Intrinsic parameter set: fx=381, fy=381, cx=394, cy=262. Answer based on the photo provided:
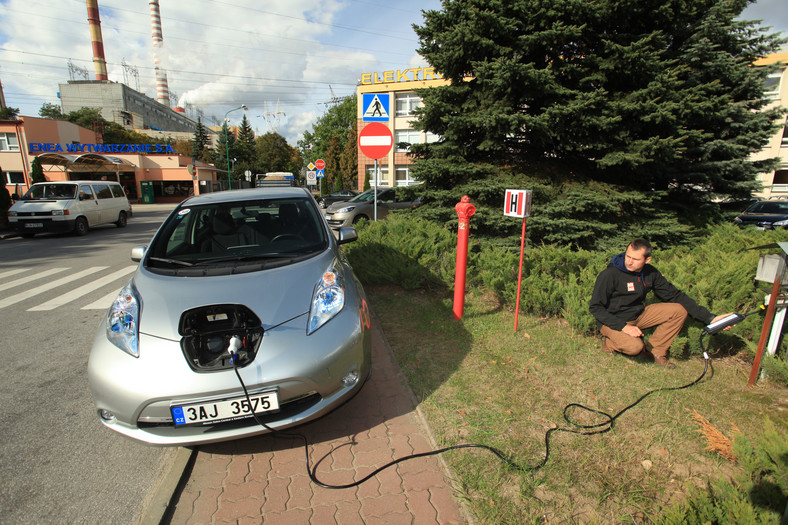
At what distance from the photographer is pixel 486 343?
13.6 ft

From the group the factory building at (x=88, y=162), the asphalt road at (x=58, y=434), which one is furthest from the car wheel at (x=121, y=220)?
→ the factory building at (x=88, y=162)

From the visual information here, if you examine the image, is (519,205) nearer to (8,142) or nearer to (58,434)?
(58,434)

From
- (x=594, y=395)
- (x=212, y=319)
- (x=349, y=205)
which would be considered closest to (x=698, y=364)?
(x=594, y=395)

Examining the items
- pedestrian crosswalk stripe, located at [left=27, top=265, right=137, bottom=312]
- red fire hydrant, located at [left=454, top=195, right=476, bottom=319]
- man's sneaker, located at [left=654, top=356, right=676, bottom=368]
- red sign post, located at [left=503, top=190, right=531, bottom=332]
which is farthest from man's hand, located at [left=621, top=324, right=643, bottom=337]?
pedestrian crosswalk stripe, located at [left=27, top=265, right=137, bottom=312]

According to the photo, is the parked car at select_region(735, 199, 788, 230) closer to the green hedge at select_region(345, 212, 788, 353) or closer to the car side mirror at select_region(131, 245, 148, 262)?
the green hedge at select_region(345, 212, 788, 353)

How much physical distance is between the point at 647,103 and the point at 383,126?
4.46 metres

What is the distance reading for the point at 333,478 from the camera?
237cm

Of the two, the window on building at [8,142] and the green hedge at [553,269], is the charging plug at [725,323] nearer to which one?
the green hedge at [553,269]

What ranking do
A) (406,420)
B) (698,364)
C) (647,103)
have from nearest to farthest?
1. (406,420)
2. (698,364)
3. (647,103)

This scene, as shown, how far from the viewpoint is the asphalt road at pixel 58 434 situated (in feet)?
7.36

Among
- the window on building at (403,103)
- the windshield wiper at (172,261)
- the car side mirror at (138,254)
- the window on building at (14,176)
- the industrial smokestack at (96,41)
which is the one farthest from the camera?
the industrial smokestack at (96,41)

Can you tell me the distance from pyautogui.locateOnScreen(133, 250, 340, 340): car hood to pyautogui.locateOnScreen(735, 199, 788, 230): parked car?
47.8 feet

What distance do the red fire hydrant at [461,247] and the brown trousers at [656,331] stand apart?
1.60m

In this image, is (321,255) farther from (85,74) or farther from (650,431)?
(85,74)
